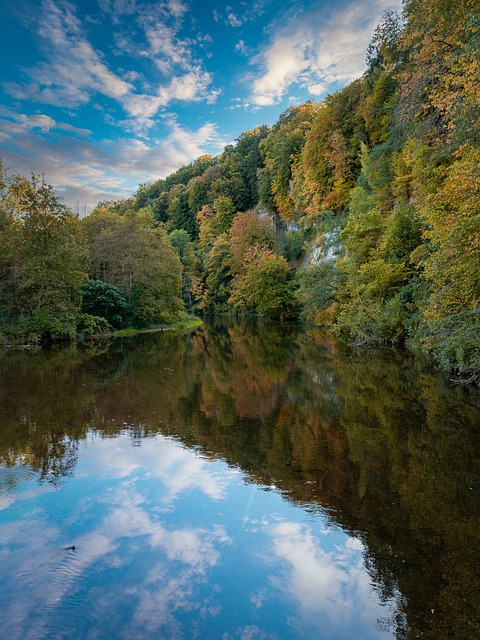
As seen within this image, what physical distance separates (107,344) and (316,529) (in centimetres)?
2060

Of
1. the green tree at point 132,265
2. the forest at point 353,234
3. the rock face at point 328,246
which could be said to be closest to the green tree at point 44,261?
the forest at point 353,234

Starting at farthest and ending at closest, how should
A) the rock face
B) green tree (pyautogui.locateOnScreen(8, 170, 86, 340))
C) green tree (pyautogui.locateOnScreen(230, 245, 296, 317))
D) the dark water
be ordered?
green tree (pyautogui.locateOnScreen(230, 245, 296, 317))
the rock face
green tree (pyautogui.locateOnScreen(8, 170, 86, 340))
the dark water

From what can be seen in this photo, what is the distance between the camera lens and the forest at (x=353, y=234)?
9.39 metres

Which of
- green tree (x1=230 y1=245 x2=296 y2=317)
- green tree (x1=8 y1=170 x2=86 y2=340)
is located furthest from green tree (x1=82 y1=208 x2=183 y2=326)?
green tree (x1=230 y1=245 x2=296 y2=317)

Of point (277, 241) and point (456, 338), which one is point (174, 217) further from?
point (456, 338)

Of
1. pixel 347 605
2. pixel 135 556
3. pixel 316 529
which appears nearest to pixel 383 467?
pixel 316 529

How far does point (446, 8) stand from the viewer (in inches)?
427

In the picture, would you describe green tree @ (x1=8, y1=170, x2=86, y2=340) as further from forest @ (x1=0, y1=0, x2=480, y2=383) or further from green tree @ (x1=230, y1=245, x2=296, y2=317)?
green tree @ (x1=230, y1=245, x2=296, y2=317)

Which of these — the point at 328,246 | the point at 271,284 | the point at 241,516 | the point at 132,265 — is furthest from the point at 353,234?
the point at 241,516

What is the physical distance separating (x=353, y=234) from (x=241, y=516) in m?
19.4

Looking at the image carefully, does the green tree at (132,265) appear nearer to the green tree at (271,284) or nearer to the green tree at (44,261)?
the green tree at (44,261)

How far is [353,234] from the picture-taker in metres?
21.9

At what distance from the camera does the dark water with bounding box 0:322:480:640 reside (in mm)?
3332

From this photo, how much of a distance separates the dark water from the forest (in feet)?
13.5
